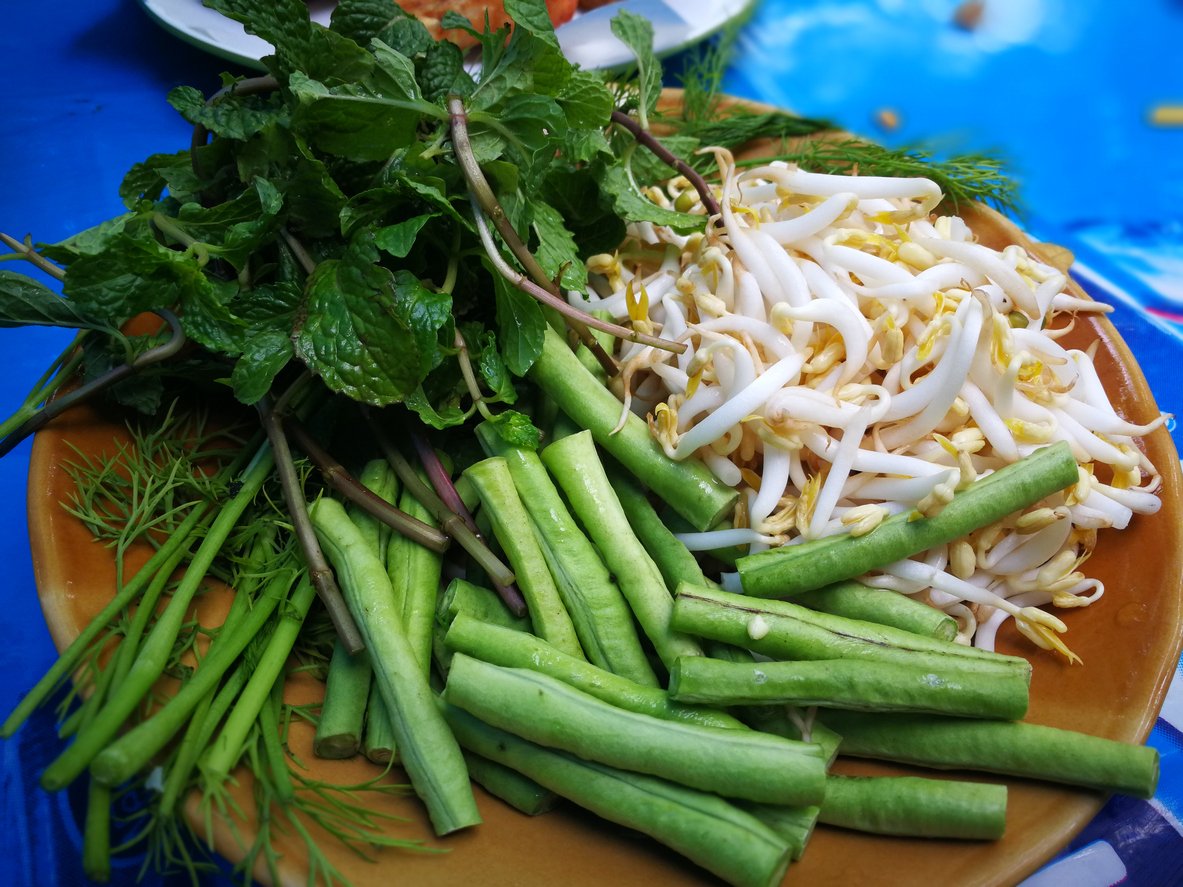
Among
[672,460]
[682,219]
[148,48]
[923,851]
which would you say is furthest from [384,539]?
[148,48]

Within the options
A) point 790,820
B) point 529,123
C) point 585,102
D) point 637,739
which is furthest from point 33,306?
point 790,820

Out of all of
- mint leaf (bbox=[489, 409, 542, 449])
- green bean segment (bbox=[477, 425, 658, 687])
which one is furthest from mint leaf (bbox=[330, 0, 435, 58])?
green bean segment (bbox=[477, 425, 658, 687])

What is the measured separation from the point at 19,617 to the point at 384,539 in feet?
3.48

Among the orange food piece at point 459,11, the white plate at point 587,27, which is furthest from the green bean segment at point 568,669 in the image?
the orange food piece at point 459,11

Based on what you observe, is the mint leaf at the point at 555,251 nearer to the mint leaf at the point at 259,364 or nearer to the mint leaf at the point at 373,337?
the mint leaf at the point at 373,337

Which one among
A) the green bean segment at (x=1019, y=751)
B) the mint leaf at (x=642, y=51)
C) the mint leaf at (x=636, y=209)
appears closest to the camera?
the green bean segment at (x=1019, y=751)

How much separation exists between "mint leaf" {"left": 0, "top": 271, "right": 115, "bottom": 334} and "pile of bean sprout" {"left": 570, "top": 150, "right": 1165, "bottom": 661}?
1.08 m

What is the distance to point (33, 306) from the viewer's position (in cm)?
183

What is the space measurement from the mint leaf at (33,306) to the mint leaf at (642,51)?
4.61 ft

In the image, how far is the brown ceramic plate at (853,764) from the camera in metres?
1.44

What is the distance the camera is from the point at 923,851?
147 cm

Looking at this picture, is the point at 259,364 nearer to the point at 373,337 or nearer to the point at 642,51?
the point at 373,337

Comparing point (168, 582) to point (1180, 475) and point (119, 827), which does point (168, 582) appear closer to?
point (119, 827)

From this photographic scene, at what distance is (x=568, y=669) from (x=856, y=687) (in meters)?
0.50
